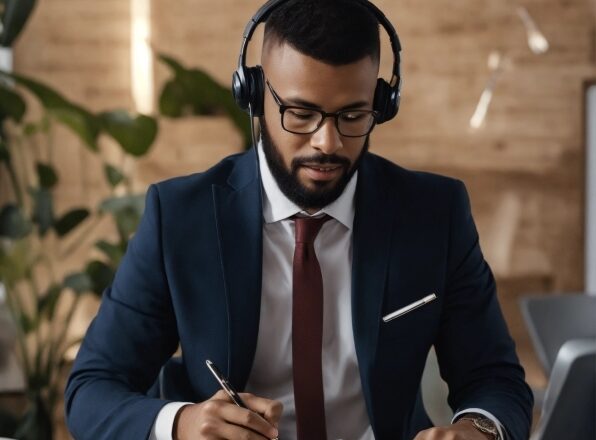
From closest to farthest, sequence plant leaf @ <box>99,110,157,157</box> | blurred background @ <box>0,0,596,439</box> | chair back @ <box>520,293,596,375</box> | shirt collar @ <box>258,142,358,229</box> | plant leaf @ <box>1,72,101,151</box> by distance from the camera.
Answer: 1. shirt collar @ <box>258,142,358,229</box>
2. plant leaf @ <box>1,72,101,151</box>
3. chair back @ <box>520,293,596,375</box>
4. plant leaf @ <box>99,110,157,157</box>
5. blurred background @ <box>0,0,596,439</box>

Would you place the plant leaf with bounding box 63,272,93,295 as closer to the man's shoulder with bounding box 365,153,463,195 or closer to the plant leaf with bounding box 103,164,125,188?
the plant leaf with bounding box 103,164,125,188

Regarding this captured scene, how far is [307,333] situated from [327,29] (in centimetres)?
47

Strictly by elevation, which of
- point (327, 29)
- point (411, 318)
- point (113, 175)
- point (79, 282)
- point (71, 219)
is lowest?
point (79, 282)

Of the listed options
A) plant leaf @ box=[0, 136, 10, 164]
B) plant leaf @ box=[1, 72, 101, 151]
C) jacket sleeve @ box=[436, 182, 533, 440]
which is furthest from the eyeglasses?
plant leaf @ box=[0, 136, 10, 164]

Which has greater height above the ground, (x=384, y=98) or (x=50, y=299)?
(x=384, y=98)

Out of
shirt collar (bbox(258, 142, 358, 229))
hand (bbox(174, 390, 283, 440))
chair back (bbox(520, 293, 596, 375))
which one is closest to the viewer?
hand (bbox(174, 390, 283, 440))

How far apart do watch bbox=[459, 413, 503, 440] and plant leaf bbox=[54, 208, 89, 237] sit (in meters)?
2.04

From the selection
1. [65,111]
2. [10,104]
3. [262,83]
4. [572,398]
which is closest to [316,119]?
[262,83]

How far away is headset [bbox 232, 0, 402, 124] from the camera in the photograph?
150 centimetres

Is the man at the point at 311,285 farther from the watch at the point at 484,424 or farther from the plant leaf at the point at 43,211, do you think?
the plant leaf at the point at 43,211

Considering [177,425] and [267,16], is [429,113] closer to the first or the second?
[267,16]

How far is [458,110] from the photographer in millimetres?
4344

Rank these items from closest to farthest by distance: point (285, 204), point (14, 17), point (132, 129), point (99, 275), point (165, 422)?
1. point (165, 422)
2. point (285, 204)
3. point (14, 17)
4. point (132, 129)
5. point (99, 275)

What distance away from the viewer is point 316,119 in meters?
1.47
